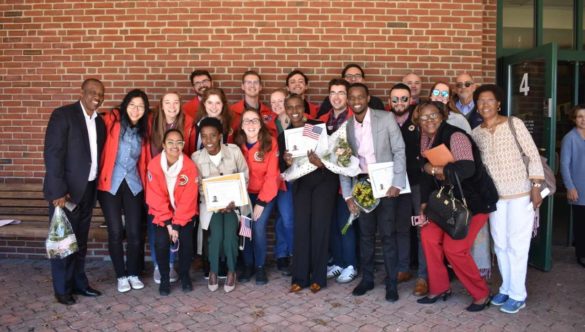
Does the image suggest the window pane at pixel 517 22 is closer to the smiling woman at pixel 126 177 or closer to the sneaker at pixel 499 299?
the sneaker at pixel 499 299

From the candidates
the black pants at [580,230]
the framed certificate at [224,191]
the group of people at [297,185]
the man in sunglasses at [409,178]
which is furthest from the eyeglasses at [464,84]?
the framed certificate at [224,191]

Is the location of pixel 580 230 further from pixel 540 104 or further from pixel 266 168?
pixel 266 168

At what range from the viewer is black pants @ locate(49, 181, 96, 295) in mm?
4930

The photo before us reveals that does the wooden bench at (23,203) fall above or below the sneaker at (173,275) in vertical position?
above

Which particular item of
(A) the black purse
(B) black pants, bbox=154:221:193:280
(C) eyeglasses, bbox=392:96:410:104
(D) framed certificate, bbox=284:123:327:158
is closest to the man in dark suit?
(B) black pants, bbox=154:221:193:280

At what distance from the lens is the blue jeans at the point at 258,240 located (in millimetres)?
5516

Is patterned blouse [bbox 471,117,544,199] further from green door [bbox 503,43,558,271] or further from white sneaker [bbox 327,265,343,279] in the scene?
white sneaker [bbox 327,265,343,279]

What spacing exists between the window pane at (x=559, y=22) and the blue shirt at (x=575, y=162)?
1640 millimetres

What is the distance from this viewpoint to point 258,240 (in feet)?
18.1

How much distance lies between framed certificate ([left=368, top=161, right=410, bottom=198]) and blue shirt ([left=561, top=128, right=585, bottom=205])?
270cm

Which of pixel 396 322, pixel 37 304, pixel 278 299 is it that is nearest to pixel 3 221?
pixel 37 304

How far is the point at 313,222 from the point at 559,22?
186 inches

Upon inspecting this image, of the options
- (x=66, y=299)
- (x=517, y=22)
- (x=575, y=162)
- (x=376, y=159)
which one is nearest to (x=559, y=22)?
(x=517, y=22)

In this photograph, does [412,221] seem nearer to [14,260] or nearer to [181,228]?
[181,228]
